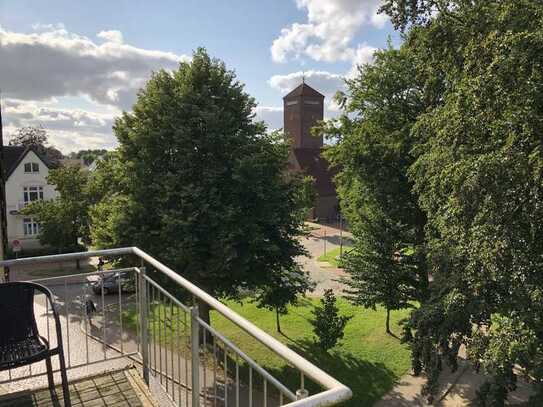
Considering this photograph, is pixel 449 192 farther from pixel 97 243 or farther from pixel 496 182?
pixel 97 243

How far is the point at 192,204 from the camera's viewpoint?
10297 millimetres

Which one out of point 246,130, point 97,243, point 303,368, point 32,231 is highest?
point 246,130

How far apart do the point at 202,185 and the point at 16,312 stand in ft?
24.5

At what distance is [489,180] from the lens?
6715 mm

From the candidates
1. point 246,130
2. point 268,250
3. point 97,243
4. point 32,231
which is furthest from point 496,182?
point 32,231

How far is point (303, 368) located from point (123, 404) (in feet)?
8.67

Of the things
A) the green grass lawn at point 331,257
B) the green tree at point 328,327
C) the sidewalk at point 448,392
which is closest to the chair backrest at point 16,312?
the sidewalk at point 448,392

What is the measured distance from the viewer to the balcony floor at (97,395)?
11.4ft

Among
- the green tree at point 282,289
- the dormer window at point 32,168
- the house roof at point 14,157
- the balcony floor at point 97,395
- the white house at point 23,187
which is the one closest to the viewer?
the balcony floor at point 97,395

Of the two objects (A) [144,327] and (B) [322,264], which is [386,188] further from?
(B) [322,264]

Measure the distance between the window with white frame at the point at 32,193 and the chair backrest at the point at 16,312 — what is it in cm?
2944

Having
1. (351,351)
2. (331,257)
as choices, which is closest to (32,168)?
(331,257)

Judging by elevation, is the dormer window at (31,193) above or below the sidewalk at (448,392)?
above

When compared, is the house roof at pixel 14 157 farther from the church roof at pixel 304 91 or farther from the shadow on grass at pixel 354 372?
the church roof at pixel 304 91
